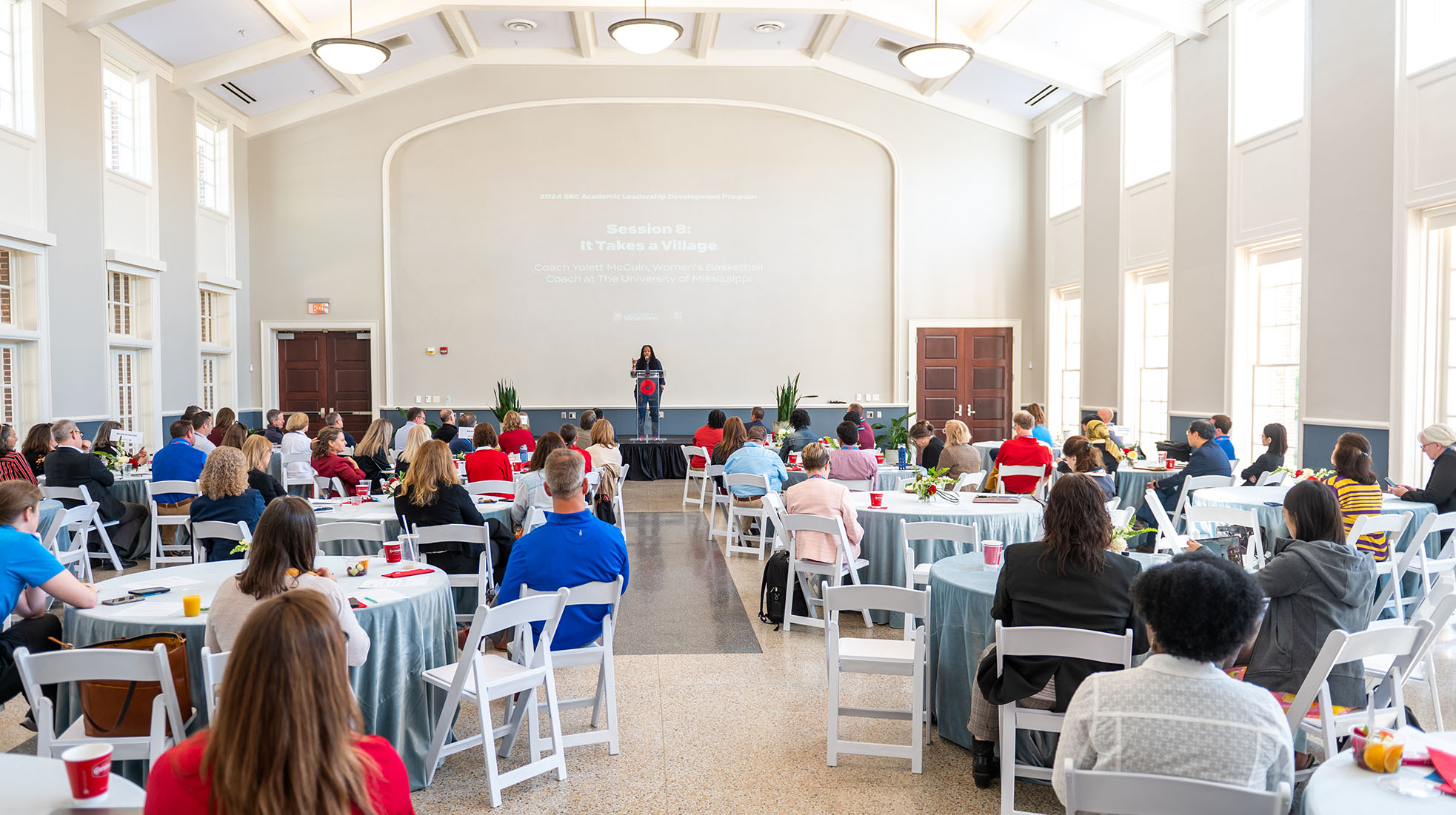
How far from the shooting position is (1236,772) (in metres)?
1.96

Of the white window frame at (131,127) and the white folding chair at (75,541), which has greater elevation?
the white window frame at (131,127)

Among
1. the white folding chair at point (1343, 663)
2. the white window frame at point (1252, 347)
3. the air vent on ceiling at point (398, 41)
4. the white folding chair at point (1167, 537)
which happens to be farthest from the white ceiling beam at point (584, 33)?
the white folding chair at point (1343, 663)

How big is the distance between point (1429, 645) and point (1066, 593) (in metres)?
1.13

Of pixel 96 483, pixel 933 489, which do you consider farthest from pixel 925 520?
pixel 96 483

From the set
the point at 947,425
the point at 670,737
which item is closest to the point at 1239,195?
the point at 947,425

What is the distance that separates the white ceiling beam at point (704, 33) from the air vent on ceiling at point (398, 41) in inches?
153

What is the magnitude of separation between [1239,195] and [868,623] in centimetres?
655

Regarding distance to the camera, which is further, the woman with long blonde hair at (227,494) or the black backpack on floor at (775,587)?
the black backpack on floor at (775,587)

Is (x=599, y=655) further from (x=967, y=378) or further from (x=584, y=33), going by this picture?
(x=967, y=378)

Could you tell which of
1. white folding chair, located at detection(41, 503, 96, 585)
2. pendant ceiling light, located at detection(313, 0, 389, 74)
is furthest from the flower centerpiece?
pendant ceiling light, located at detection(313, 0, 389, 74)

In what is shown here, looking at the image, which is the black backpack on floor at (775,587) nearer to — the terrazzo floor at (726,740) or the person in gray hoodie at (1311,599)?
the terrazzo floor at (726,740)

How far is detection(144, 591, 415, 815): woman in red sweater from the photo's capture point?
1.44 metres

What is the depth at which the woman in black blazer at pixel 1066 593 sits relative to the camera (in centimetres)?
301

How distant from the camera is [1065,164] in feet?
44.9
